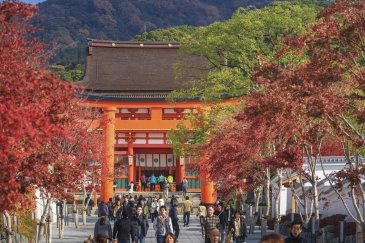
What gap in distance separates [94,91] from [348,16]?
155ft

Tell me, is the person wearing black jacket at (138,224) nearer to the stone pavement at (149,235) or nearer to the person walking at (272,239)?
the stone pavement at (149,235)

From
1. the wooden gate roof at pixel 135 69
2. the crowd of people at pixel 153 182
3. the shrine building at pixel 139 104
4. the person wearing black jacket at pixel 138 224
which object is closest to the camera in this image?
the person wearing black jacket at pixel 138 224

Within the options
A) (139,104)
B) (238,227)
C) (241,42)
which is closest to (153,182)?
(139,104)

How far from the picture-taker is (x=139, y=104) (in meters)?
59.6

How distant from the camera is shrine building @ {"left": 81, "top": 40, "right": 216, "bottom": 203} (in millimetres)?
57250

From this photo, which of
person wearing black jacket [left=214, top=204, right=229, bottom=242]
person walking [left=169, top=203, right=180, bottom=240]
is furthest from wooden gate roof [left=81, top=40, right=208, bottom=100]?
person wearing black jacket [left=214, top=204, right=229, bottom=242]

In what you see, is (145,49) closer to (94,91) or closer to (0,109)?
(94,91)

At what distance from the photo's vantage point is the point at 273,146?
29.6 meters

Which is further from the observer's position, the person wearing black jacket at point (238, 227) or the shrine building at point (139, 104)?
the shrine building at point (139, 104)

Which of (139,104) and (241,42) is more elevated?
(139,104)

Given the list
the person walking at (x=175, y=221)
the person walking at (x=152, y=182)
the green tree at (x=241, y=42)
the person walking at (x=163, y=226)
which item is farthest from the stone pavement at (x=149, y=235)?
the person walking at (x=152, y=182)

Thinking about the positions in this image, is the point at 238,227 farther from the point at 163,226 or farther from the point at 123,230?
the point at 123,230

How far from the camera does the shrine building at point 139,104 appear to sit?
57.2m

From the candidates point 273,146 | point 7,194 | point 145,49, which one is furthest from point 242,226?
point 145,49
